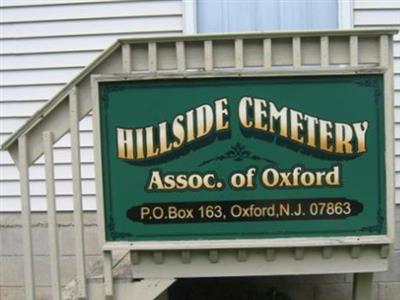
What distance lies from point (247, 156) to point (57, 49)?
94.5 inches

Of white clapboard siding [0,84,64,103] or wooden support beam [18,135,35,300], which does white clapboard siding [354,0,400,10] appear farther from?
wooden support beam [18,135,35,300]

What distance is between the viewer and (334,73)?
2.83 metres

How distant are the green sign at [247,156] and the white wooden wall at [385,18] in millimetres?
1659

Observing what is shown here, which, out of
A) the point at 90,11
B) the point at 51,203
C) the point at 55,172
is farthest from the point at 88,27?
the point at 51,203

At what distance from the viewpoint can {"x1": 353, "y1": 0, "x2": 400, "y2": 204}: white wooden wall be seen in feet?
14.2

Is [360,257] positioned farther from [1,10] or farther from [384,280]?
[1,10]

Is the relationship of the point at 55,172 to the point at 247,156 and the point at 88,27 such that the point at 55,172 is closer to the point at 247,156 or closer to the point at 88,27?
the point at 88,27

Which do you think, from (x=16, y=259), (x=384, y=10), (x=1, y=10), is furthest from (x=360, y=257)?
(x=1, y=10)

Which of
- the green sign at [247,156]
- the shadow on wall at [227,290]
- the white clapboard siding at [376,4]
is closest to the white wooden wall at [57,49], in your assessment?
the white clapboard siding at [376,4]

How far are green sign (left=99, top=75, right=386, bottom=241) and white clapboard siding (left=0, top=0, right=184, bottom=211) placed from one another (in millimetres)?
1694

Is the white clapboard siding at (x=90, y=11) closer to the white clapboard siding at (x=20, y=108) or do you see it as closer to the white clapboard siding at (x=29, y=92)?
the white clapboard siding at (x=29, y=92)

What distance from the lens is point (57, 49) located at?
14.8 feet

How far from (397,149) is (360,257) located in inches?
67.4

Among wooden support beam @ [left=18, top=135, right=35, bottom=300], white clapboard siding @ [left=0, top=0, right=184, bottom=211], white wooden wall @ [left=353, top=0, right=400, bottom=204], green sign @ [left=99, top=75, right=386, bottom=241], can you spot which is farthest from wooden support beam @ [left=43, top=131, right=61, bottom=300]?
white wooden wall @ [left=353, top=0, right=400, bottom=204]
